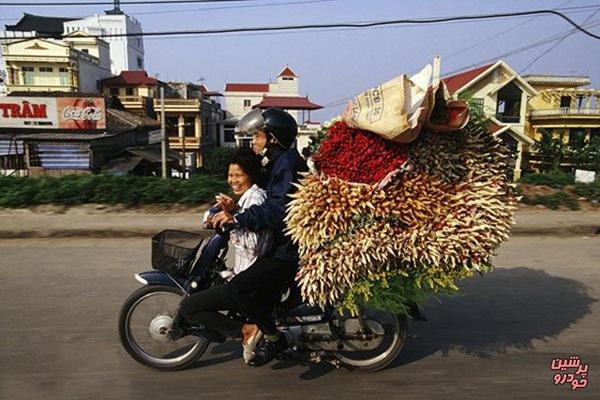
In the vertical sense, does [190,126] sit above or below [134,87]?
below

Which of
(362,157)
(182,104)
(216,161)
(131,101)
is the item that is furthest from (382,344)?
(131,101)

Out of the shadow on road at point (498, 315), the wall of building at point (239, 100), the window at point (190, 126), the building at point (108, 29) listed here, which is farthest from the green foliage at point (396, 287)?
the building at point (108, 29)

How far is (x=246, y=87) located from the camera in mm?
52625

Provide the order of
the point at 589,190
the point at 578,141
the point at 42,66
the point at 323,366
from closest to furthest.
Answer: the point at 323,366 < the point at 589,190 < the point at 578,141 < the point at 42,66

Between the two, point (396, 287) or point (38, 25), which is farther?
point (38, 25)

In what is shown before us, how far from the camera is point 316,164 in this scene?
2557 millimetres

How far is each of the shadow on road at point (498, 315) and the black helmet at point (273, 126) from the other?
1822 millimetres

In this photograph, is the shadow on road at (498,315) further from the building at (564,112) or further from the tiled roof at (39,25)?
the tiled roof at (39,25)

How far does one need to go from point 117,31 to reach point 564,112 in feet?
169

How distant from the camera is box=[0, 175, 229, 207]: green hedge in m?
8.23

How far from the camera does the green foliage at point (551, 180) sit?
361 inches

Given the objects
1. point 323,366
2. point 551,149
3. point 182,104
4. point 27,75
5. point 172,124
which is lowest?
point 323,366

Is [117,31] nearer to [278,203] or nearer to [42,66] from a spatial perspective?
[42,66]


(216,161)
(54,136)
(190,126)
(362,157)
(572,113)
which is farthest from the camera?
(190,126)
